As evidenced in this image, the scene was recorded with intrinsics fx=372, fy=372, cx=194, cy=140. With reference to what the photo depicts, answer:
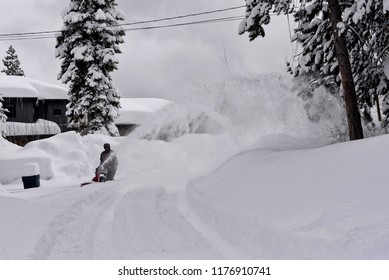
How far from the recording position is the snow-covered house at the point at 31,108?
32281 mm

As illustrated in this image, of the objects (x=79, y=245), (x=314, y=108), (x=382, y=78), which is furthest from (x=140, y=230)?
(x=314, y=108)

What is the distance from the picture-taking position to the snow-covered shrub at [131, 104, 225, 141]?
15.6m

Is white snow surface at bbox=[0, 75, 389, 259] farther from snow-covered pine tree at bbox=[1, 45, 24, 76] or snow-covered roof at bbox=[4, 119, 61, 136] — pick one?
snow-covered pine tree at bbox=[1, 45, 24, 76]

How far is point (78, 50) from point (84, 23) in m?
2.23

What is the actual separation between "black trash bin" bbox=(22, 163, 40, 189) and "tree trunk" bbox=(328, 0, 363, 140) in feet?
35.2

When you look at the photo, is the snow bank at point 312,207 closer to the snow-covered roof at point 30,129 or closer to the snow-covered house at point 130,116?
the snow-covered roof at point 30,129

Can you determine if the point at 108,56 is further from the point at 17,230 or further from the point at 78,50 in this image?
the point at 17,230

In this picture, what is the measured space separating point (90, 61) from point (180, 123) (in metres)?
8.80

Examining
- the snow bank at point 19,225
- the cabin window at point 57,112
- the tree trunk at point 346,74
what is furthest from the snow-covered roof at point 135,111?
the snow bank at point 19,225

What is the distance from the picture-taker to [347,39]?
11.5 meters

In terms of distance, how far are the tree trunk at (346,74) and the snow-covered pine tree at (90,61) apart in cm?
1664

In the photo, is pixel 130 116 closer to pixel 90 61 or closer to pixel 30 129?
pixel 30 129

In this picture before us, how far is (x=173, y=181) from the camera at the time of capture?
1282cm

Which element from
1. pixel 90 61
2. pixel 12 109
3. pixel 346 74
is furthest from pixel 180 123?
pixel 12 109
